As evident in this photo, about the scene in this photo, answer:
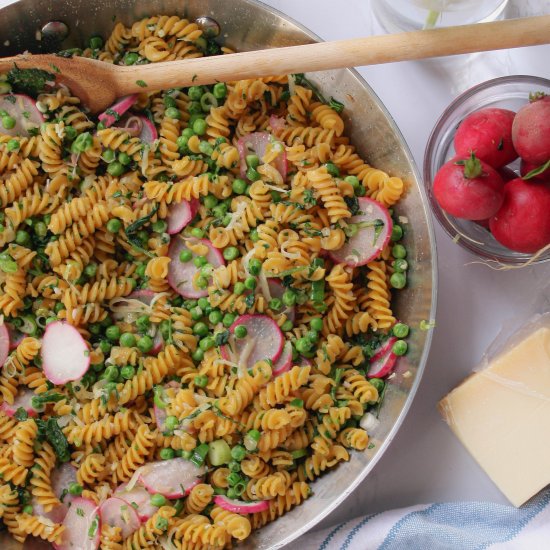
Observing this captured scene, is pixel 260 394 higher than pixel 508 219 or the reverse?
the reverse

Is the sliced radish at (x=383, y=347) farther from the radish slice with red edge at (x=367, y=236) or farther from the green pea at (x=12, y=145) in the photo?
the green pea at (x=12, y=145)

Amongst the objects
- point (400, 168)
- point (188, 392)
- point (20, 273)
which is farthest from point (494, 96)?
point (20, 273)

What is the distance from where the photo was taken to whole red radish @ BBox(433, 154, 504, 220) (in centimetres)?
270

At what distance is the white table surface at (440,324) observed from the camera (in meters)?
3.27

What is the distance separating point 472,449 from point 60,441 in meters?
1.63

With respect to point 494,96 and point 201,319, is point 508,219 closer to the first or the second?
point 494,96

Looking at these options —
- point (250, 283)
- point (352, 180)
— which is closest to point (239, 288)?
point (250, 283)

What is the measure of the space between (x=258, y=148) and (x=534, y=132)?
40.3 inches

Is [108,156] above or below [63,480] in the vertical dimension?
above

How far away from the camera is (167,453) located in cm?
290

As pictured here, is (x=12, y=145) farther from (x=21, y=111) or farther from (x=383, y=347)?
(x=383, y=347)

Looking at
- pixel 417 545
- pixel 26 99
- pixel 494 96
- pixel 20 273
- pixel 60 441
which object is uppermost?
pixel 494 96

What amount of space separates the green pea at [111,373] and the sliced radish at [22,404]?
304mm

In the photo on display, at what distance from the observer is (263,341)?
116 inches
